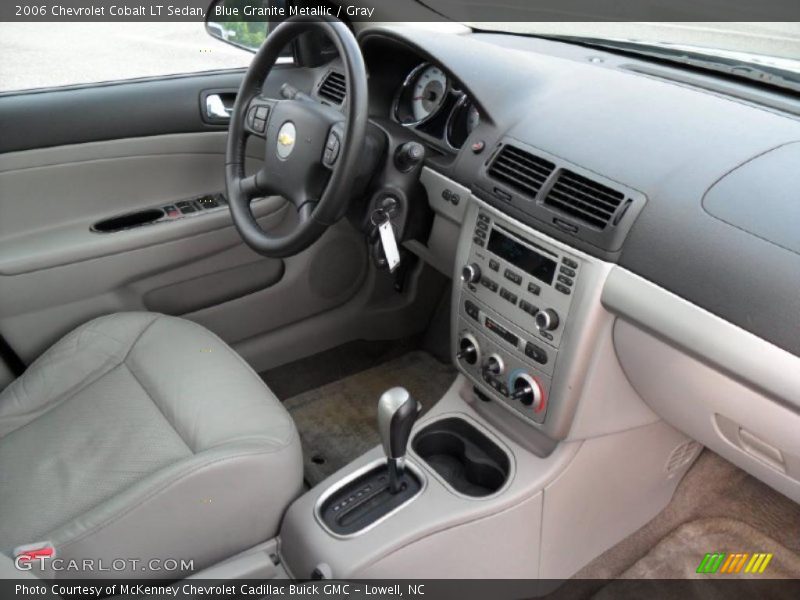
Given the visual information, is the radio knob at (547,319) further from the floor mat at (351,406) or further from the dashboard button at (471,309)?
the floor mat at (351,406)

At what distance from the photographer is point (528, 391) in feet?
4.52

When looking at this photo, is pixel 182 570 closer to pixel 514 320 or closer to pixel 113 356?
pixel 113 356

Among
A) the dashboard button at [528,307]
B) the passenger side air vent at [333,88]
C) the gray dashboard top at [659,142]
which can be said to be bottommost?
the dashboard button at [528,307]

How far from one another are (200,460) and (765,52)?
1383 millimetres

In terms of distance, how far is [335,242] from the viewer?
216 cm

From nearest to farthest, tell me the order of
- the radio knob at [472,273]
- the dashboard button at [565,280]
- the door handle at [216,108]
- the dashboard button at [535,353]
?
the dashboard button at [565,280], the dashboard button at [535,353], the radio knob at [472,273], the door handle at [216,108]

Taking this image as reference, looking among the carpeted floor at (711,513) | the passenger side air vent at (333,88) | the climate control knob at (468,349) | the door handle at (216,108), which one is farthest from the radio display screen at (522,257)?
the door handle at (216,108)

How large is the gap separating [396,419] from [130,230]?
98cm

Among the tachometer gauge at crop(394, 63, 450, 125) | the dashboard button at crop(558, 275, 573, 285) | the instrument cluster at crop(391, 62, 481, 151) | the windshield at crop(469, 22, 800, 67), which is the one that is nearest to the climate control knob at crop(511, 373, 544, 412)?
the dashboard button at crop(558, 275, 573, 285)

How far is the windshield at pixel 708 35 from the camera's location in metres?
1.47

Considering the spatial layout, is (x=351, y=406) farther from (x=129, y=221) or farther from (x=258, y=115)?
(x=258, y=115)

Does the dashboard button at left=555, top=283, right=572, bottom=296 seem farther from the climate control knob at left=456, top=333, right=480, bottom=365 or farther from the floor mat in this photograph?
the floor mat

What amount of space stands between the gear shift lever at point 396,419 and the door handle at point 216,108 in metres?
1.07

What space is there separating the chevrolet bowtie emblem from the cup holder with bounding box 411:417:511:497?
26.6 inches
